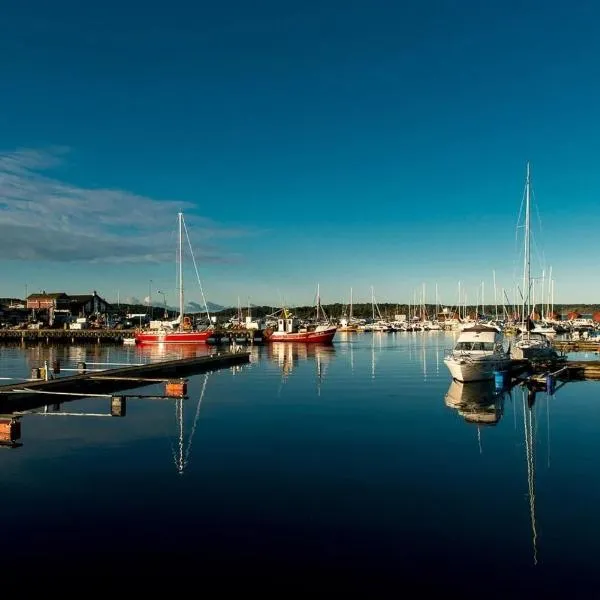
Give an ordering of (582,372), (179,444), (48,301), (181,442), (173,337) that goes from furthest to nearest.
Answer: (48,301), (173,337), (582,372), (181,442), (179,444)

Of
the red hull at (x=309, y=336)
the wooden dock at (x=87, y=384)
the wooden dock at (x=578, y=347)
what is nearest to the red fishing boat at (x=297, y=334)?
the red hull at (x=309, y=336)

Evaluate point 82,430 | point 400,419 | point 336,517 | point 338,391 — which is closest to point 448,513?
point 336,517

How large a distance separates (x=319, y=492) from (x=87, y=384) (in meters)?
24.3

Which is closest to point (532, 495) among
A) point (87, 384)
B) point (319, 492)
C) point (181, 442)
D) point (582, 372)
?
point (319, 492)

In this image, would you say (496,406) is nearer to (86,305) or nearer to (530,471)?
(530,471)

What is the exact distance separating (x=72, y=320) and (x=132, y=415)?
153m

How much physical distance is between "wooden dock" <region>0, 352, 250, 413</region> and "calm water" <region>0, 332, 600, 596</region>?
6.31ft

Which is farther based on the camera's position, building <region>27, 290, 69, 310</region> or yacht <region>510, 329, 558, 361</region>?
building <region>27, 290, 69, 310</region>

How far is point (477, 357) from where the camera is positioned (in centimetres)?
3984

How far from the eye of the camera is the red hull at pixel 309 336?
4151 inches

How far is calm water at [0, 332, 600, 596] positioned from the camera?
1191cm

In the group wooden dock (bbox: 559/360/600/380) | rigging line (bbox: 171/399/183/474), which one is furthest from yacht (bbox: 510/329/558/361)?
rigging line (bbox: 171/399/183/474)

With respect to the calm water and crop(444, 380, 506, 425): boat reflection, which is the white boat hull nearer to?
crop(444, 380, 506, 425): boat reflection

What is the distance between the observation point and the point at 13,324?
167750mm
